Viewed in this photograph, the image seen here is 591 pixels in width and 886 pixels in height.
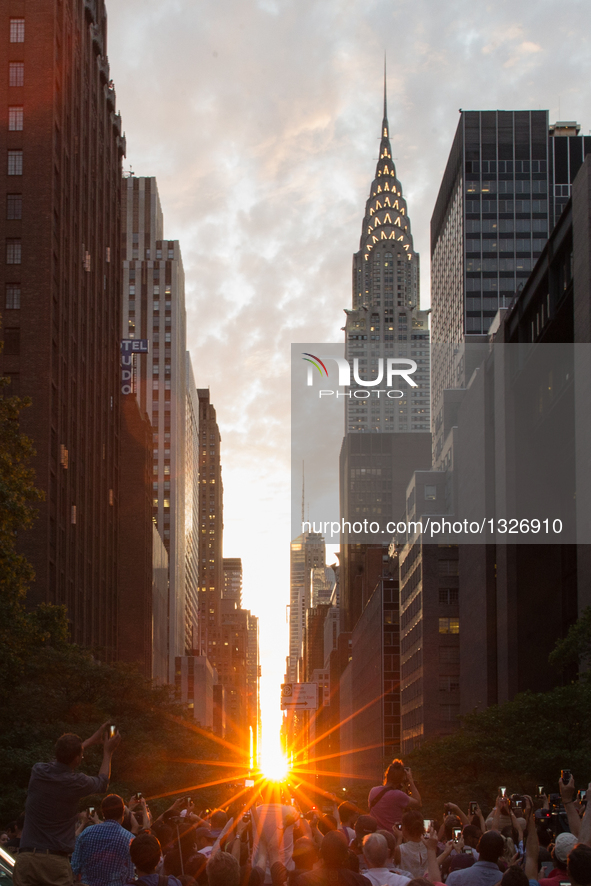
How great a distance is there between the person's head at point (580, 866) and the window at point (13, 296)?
197 ft

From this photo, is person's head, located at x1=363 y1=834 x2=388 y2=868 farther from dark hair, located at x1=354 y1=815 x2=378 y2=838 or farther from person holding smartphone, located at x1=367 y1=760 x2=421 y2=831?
person holding smartphone, located at x1=367 y1=760 x2=421 y2=831

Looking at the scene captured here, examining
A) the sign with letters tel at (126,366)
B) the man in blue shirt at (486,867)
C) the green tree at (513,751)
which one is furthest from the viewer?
the sign with letters tel at (126,366)

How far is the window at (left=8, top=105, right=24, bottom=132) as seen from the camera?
220ft

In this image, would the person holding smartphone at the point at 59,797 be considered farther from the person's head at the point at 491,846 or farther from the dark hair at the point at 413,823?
the person's head at the point at 491,846

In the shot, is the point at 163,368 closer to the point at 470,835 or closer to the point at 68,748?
the point at 470,835

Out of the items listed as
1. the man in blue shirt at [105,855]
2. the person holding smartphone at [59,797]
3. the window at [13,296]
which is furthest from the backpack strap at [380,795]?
the window at [13,296]

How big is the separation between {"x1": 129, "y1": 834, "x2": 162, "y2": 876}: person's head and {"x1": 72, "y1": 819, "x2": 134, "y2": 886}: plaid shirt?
1.32 ft

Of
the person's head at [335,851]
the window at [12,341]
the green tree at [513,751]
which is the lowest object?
the green tree at [513,751]

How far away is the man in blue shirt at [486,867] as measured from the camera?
9.29 m

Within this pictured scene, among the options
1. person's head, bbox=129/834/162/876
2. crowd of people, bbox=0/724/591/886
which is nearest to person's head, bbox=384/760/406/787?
crowd of people, bbox=0/724/591/886

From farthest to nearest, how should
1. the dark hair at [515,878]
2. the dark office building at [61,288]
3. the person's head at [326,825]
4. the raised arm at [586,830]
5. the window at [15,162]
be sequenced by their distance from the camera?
the window at [15,162] < the dark office building at [61,288] < the person's head at [326,825] < the raised arm at [586,830] < the dark hair at [515,878]

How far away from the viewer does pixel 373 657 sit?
5349 inches

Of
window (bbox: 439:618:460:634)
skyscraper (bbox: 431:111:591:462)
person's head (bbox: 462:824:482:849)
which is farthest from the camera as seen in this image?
skyscraper (bbox: 431:111:591:462)

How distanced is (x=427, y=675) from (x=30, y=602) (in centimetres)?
5474
